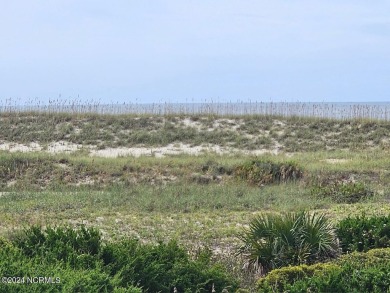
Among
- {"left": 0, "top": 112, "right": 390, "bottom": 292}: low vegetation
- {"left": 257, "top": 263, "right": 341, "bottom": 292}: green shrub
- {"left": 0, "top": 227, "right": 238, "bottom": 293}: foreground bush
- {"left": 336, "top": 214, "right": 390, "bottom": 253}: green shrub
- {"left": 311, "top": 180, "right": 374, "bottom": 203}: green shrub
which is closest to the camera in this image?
{"left": 0, "top": 227, "right": 238, "bottom": 293}: foreground bush

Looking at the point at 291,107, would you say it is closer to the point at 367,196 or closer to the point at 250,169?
the point at 250,169

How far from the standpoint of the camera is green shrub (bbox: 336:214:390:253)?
8.51 metres

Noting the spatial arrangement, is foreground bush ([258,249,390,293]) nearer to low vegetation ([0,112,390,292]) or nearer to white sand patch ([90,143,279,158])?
low vegetation ([0,112,390,292])

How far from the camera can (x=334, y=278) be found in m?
5.97

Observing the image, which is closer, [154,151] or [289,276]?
[289,276]

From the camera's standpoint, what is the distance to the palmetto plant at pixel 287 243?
791 centimetres

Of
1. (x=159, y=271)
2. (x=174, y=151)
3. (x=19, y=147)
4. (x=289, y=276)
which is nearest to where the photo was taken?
(x=159, y=271)

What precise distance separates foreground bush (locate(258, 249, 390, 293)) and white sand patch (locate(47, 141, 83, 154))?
21.2 metres

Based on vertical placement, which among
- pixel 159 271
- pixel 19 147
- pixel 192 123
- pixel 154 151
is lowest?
pixel 154 151

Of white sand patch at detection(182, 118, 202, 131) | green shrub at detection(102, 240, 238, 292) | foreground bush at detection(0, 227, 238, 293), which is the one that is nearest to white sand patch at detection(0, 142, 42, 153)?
white sand patch at detection(182, 118, 202, 131)

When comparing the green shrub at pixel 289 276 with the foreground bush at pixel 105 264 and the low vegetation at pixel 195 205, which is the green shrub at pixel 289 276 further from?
the foreground bush at pixel 105 264

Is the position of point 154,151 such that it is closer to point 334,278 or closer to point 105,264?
point 105,264

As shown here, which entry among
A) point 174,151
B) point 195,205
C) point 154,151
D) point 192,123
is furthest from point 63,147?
point 195,205

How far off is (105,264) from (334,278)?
97.0 inches
